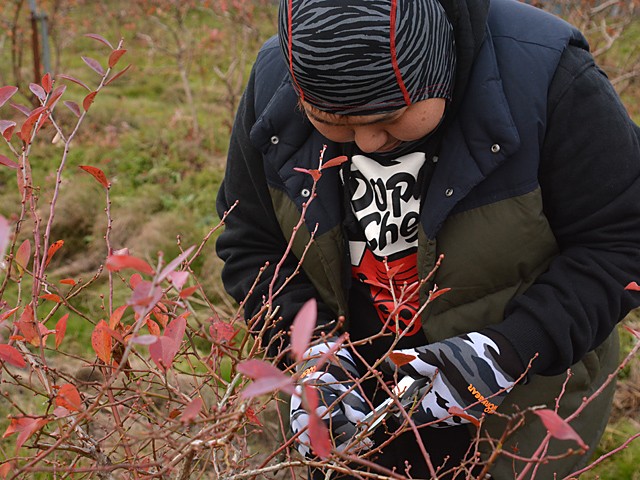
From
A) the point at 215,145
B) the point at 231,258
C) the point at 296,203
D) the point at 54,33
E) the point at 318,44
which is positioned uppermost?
the point at 318,44

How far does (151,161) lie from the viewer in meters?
6.03

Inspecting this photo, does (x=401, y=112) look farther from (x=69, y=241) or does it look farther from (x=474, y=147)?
(x=69, y=241)

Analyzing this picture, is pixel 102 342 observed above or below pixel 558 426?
below

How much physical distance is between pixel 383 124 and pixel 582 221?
55 cm

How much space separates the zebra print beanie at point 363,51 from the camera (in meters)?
1.25

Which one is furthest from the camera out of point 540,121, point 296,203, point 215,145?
point 215,145

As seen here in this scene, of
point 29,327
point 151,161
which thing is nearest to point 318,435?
point 29,327

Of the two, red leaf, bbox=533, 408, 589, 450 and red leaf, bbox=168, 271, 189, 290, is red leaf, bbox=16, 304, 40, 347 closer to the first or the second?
red leaf, bbox=168, 271, 189, 290

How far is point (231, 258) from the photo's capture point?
6.59 ft

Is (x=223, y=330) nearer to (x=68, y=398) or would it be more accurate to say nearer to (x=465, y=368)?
(x=68, y=398)

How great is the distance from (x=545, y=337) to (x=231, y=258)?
90cm

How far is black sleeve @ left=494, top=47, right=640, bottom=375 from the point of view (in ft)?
4.87

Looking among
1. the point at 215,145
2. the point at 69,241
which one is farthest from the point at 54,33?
the point at 69,241

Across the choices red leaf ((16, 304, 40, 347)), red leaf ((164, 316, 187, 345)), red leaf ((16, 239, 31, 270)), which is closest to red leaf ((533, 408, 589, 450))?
red leaf ((164, 316, 187, 345))
